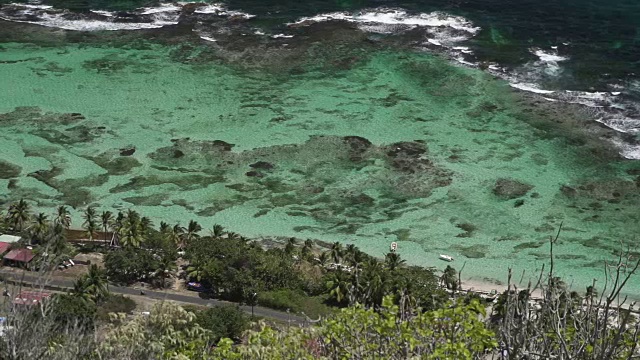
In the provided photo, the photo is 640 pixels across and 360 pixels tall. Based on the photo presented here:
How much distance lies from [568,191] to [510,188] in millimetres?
5469

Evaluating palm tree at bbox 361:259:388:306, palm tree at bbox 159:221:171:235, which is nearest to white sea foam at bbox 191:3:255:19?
palm tree at bbox 159:221:171:235

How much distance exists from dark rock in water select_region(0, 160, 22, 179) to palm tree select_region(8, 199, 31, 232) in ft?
34.5

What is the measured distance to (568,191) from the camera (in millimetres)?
75125

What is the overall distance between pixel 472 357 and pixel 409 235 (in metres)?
44.7

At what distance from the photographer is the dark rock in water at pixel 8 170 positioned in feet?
250

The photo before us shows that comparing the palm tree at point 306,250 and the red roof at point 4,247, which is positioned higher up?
the red roof at point 4,247

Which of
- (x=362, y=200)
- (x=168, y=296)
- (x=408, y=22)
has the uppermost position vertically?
(x=408, y=22)

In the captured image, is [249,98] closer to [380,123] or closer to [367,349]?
[380,123]

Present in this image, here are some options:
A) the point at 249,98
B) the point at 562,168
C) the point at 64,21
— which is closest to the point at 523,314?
the point at 562,168

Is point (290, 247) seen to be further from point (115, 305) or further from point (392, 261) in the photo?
point (115, 305)

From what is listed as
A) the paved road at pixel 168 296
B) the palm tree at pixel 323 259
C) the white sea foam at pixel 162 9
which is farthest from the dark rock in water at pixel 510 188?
the white sea foam at pixel 162 9

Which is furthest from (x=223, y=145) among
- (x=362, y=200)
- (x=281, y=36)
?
(x=281, y=36)

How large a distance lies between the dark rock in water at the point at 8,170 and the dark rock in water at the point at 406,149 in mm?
36523

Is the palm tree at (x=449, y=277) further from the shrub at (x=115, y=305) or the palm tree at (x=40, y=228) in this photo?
the palm tree at (x=40, y=228)
